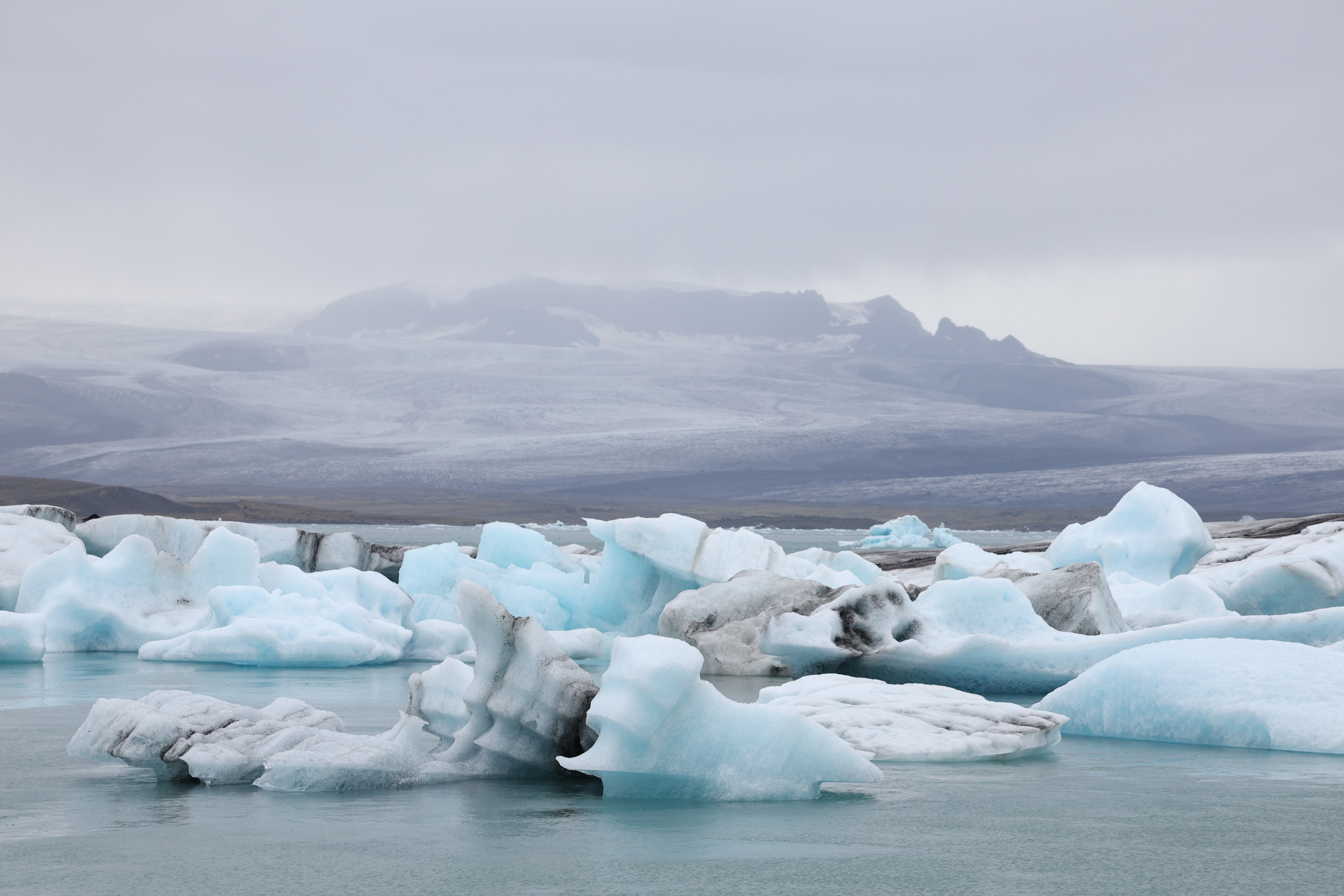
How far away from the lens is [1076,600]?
1067 centimetres

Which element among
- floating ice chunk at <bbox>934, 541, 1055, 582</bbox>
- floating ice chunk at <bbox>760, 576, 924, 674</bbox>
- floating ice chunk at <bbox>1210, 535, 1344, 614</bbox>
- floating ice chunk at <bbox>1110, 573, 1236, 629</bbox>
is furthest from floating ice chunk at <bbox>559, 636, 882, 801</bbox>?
floating ice chunk at <bbox>934, 541, 1055, 582</bbox>

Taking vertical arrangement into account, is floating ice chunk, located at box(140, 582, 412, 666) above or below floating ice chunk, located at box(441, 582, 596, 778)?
below

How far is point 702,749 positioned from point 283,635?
767 centimetres

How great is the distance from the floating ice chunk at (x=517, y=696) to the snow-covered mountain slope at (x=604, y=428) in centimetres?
11059

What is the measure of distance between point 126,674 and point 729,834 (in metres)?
7.73

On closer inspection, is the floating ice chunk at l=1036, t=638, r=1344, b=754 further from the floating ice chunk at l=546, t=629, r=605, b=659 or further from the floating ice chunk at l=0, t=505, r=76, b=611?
the floating ice chunk at l=0, t=505, r=76, b=611

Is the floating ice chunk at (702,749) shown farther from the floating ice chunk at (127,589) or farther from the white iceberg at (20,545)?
the white iceberg at (20,545)

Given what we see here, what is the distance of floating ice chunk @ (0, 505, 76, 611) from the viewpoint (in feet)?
43.2

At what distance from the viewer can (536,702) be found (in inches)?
213

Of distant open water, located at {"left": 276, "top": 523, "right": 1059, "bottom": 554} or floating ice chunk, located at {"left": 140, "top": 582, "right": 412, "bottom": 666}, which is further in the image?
distant open water, located at {"left": 276, "top": 523, "right": 1059, "bottom": 554}

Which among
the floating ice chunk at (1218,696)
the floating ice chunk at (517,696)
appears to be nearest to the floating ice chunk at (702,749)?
the floating ice chunk at (517,696)

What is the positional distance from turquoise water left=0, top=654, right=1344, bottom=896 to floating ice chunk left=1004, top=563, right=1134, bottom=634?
438cm

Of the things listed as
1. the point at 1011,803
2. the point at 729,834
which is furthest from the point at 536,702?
the point at 1011,803

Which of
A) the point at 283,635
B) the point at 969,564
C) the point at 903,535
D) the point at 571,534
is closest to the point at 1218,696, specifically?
the point at 969,564
